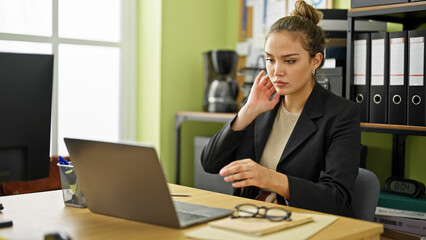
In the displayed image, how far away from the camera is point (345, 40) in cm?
248

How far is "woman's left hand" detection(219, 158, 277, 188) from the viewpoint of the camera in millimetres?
1386

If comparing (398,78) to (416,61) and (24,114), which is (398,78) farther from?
(24,114)

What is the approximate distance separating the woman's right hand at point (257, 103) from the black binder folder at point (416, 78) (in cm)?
60

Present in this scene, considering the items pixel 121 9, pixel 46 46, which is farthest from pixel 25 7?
pixel 121 9

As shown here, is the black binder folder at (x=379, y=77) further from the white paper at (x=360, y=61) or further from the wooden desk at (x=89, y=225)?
the wooden desk at (x=89, y=225)

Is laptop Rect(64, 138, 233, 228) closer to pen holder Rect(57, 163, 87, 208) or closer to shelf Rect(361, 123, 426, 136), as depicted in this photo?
pen holder Rect(57, 163, 87, 208)

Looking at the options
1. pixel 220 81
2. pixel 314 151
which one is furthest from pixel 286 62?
pixel 220 81

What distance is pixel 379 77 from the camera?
88.8 inches

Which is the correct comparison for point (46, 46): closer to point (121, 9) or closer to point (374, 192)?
point (121, 9)

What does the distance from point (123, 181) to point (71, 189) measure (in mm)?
275

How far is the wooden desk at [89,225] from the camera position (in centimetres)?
112

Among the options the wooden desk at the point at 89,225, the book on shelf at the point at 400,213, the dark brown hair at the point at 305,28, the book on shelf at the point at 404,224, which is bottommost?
the book on shelf at the point at 404,224

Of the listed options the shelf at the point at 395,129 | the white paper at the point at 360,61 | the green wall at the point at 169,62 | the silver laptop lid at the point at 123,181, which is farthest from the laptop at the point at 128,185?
the green wall at the point at 169,62

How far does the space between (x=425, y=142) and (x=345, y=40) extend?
22.6 inches
